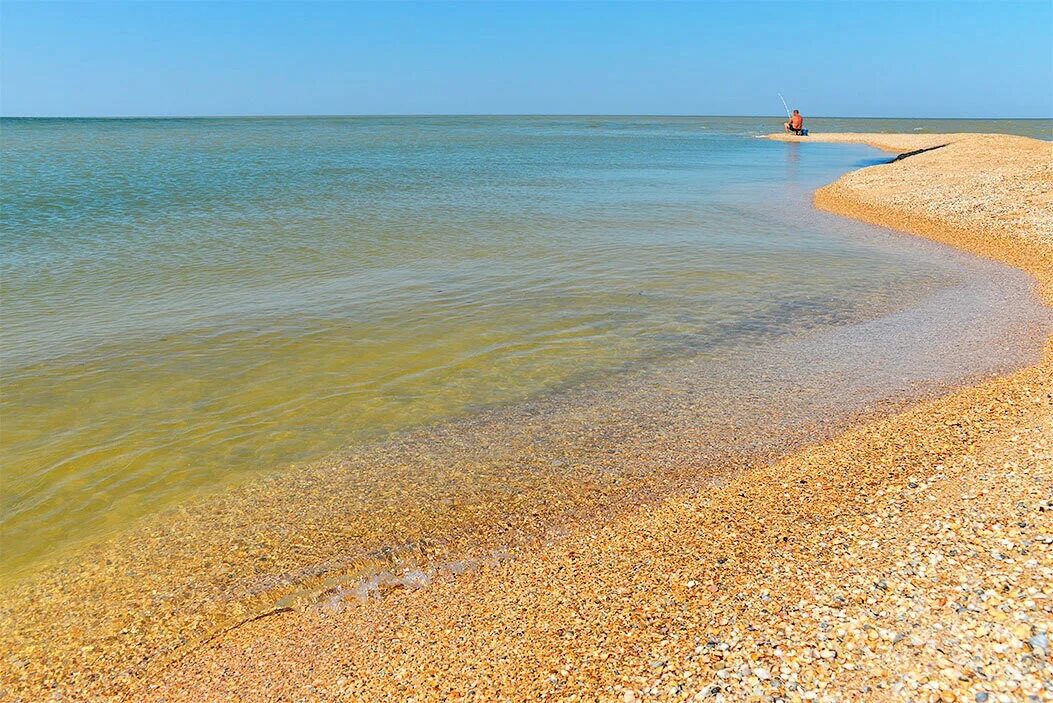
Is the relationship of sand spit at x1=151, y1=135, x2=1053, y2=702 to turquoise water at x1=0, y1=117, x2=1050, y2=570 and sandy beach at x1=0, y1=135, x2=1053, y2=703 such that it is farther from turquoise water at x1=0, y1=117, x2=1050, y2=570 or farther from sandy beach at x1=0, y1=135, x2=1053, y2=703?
turquoise water at x1=0, y1=117, x2=1050, y2=570

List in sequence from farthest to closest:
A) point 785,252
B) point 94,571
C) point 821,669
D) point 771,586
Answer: point 785,252, point 94,571, point 771,586, point 821,669

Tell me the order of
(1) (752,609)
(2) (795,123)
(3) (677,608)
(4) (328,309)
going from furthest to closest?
(2) (795,123), (4) (328,309), (3) (677,608), (1) (752,609)

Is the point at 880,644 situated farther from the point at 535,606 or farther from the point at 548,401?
the point at 548,401

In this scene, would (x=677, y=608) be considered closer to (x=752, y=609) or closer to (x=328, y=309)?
(x=752, y=609)

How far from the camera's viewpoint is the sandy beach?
3391 millimetres

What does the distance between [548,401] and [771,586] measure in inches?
150

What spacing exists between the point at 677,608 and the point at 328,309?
27.8ft

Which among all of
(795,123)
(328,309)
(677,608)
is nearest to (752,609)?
(677,608)

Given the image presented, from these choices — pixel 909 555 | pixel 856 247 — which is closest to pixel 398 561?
pixel 909 555

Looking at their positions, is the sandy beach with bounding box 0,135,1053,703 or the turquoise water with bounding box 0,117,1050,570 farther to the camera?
the turquoise water with bounding box 0,117,1050,570

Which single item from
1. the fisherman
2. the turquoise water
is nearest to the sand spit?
the turquoise water

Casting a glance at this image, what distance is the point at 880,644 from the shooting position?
3434 mm

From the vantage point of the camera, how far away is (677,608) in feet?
13.2

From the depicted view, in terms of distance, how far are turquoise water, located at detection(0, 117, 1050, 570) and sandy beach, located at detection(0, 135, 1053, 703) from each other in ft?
5.01
